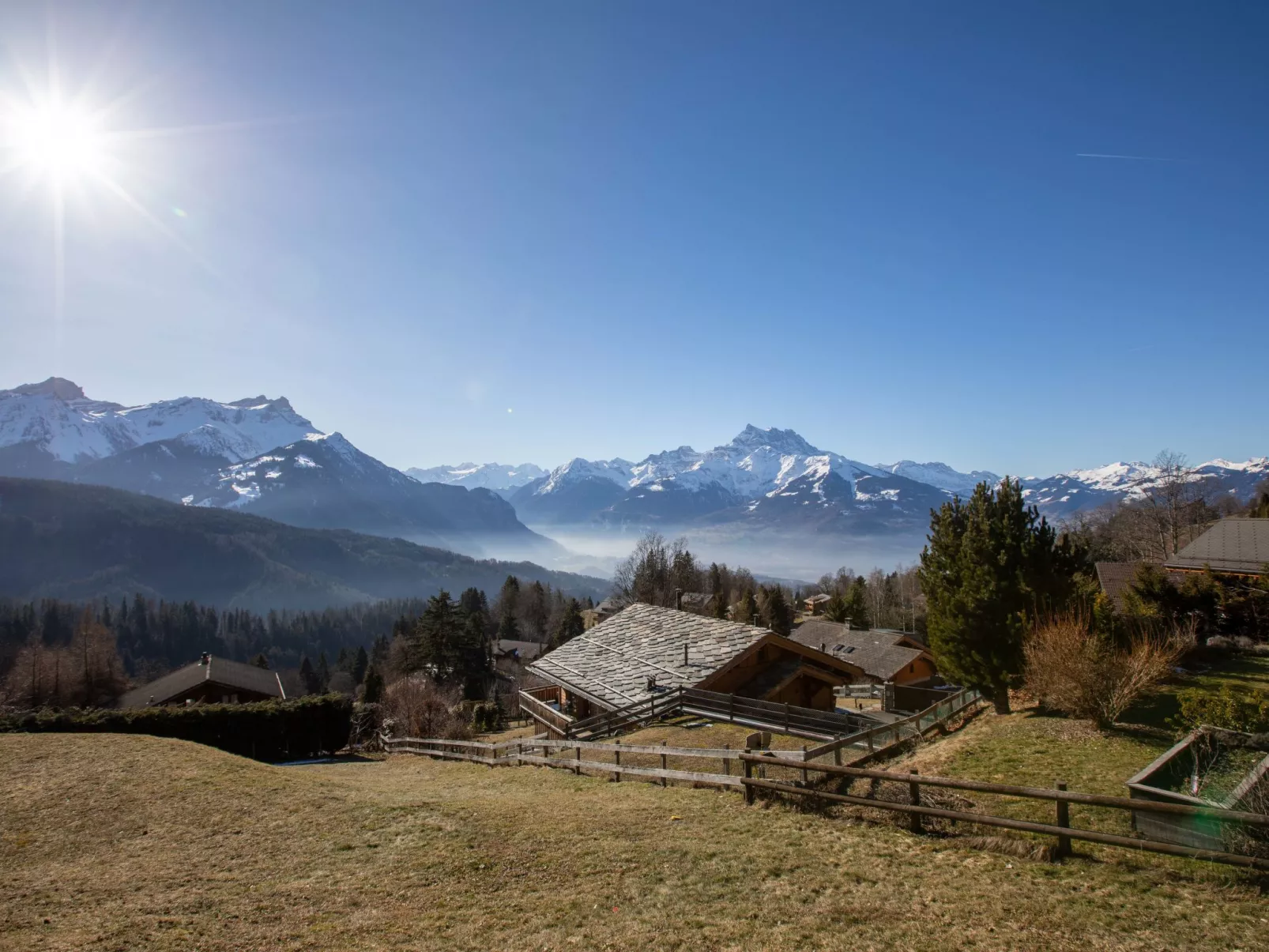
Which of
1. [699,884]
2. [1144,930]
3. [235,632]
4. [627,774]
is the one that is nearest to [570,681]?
[627,774]

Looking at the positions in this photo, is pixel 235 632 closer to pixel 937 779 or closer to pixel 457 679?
pixel 457 679

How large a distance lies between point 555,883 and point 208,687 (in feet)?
166

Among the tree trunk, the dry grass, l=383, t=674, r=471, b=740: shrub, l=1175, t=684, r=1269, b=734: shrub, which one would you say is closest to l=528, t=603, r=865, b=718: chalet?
the tree trunk

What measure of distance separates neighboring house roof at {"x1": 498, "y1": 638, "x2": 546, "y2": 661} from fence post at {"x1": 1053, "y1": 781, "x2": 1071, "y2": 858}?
87691mm

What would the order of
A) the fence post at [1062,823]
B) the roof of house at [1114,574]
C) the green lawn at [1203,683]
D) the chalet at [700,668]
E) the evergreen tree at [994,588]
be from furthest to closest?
1. the roof of house at [1114,574]
2. the chalet at [700,668]
3. the evergreen tree at [994,588]
4. the green lawn at [1203,683]
5. the fence post at [1062,823]

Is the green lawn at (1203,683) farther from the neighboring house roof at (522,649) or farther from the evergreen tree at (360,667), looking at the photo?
the evergreen tree at (360,667)

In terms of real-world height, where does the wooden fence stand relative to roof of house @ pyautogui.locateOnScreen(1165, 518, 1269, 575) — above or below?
below

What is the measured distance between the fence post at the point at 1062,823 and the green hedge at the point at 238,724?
105ft

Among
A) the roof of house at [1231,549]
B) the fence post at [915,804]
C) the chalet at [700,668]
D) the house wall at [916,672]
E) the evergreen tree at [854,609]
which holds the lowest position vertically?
the house wall at [916,672]

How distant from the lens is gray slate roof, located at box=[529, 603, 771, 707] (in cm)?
2481

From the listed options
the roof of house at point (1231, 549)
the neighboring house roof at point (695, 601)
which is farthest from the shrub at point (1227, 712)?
the neighboring house roof at point (695, 601)

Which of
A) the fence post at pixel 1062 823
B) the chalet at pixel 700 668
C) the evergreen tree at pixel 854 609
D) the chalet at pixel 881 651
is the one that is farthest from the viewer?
the evergreen tree at pixel 854 609

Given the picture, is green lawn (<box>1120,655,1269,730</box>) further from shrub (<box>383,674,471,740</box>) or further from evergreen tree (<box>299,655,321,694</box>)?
evergreen tree (<box>299,655,321,694</box>)

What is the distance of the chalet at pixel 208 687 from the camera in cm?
4578
